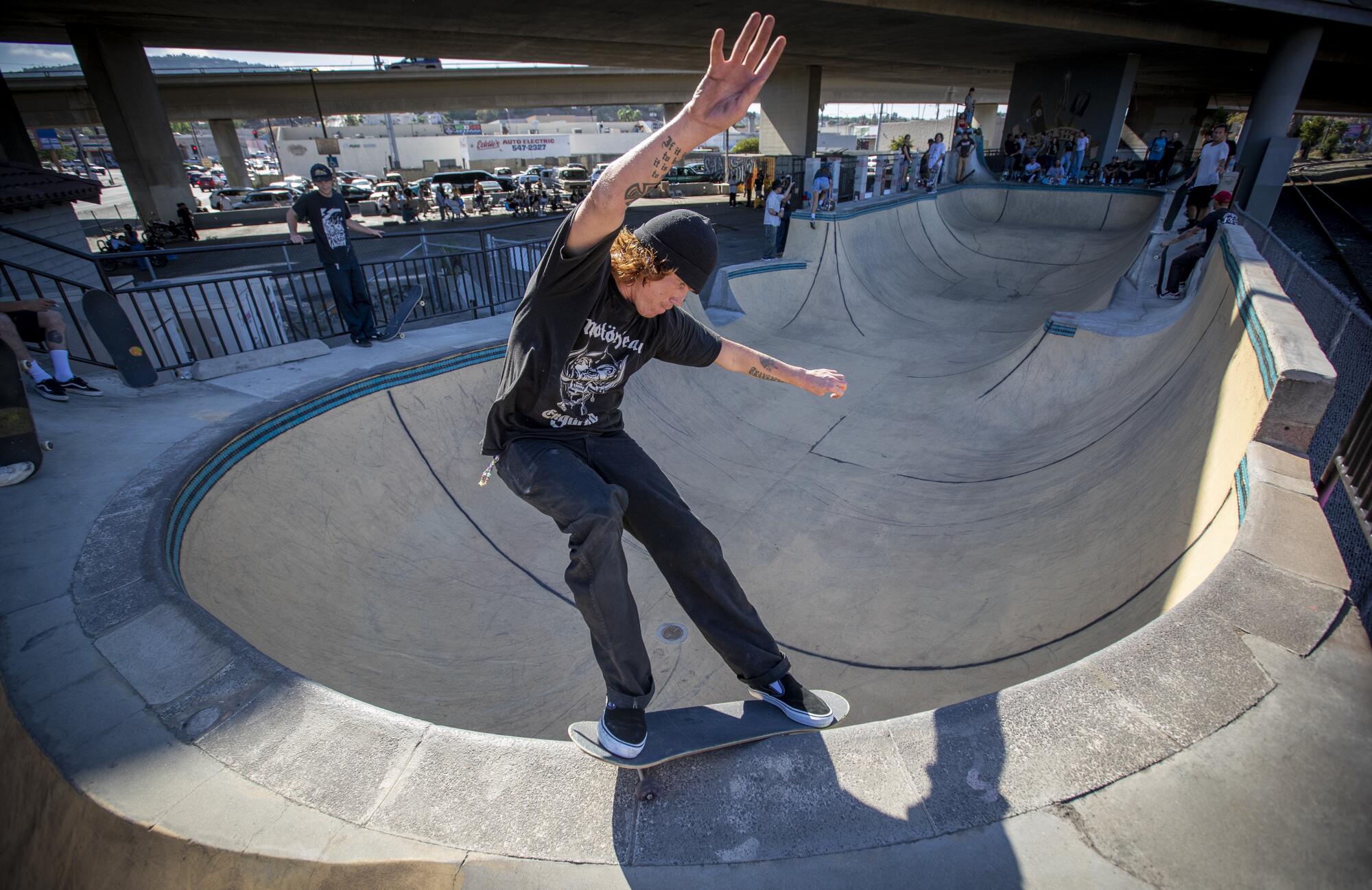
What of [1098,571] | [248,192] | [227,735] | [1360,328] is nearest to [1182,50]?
[1360,328]

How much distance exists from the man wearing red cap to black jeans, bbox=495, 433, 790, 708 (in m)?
9.85

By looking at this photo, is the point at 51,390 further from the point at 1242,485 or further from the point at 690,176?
the point at 690,176

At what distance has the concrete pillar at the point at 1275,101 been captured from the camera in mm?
18766

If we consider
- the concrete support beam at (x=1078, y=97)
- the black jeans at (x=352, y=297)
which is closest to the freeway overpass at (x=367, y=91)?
the concrete support beam at (x=1078, y=97)

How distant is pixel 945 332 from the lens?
1127cm

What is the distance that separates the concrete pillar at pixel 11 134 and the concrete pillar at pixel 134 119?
8.33m

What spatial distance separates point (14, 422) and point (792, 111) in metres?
34.8

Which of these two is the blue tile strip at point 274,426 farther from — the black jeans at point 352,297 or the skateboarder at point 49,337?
the skateboarder at point 49,337

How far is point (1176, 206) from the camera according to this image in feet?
42.9

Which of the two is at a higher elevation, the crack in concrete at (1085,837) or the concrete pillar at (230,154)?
the concrete pillar at (230,154)

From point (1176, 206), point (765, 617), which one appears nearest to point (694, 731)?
point (765, 617)

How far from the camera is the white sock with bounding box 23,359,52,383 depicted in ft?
16.0

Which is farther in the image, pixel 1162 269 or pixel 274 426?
pixel 1162 269

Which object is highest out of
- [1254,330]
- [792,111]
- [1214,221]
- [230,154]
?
[792,111]
